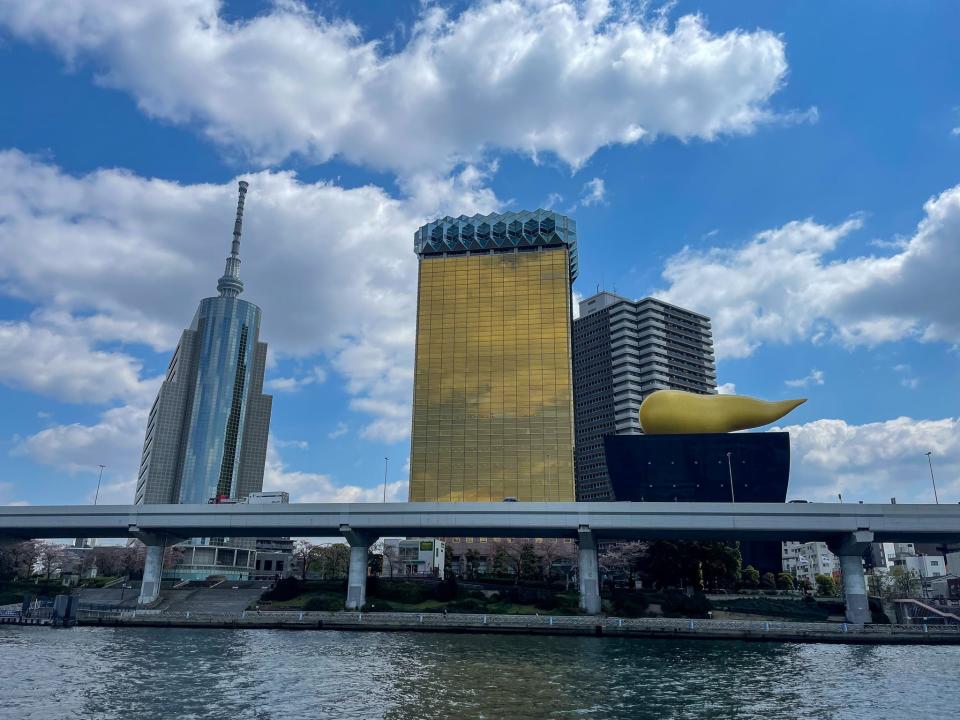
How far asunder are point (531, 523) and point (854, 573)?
1385 inches

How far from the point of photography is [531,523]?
79938 millimetres

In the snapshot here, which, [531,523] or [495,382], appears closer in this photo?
[531,523]

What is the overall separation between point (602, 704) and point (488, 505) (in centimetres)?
5130

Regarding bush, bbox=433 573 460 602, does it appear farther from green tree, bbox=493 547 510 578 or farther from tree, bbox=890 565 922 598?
tree, bbox=890 565 922 598

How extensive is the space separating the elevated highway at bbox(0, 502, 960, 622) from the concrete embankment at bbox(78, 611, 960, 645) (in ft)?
32.6

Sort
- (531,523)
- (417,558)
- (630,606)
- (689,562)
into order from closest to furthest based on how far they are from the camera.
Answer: (630,606) → (531,523) → (689,562) → (417,558)

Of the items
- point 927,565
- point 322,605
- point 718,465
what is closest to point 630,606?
point 322,605

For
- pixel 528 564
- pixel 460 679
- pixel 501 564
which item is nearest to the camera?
pixel 460 679

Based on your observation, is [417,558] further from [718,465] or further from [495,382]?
[718,465]

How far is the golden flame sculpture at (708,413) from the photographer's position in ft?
339

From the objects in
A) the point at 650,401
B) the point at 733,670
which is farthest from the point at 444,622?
the point at 650,401

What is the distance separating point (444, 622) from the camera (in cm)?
6656

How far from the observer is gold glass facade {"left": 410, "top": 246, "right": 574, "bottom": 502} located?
17412 cm

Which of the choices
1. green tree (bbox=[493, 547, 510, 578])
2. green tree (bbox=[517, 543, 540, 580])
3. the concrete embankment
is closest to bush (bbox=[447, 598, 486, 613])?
the concrete embankment
